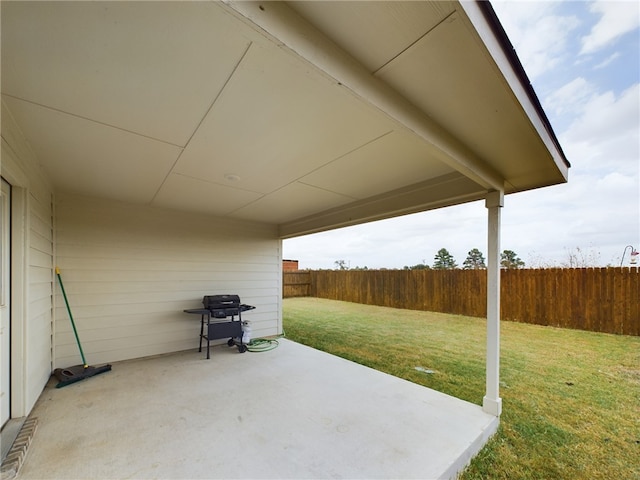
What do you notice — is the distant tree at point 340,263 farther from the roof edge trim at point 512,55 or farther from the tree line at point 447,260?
the roof edge trim at point 512,55

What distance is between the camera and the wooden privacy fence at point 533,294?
5535 millimetres

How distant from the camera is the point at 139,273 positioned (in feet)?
13.0

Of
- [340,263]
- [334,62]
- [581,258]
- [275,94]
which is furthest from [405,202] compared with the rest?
[340,263]

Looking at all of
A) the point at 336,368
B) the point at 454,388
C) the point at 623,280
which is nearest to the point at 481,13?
the point at 454,388

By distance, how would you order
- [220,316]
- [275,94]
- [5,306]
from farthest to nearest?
1. [220,316]
2. [5,306]
3. [275,94]

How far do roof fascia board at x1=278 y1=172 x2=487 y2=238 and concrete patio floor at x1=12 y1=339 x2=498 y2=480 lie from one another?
200cm

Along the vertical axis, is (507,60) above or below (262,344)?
above

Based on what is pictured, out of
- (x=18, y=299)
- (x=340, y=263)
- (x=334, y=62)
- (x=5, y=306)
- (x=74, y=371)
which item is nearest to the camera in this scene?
(x=334, y=62)

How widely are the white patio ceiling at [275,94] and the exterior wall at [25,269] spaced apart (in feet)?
0.51

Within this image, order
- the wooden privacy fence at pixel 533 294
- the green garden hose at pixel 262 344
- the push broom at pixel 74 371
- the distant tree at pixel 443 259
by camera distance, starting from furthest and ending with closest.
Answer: the distant tree at pixel 443 259 < the wooden privacy fence at pixel 533 294 < the green garden hose at pixel 262 344 < the push broom at pixel 74 371

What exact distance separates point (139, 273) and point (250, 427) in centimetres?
294

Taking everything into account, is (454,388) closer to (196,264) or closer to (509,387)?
(509,387)

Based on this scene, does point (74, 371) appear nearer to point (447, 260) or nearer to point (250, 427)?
point (250, 427)

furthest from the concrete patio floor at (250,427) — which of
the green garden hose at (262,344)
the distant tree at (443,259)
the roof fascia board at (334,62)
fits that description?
the distant tree at (443,259)
